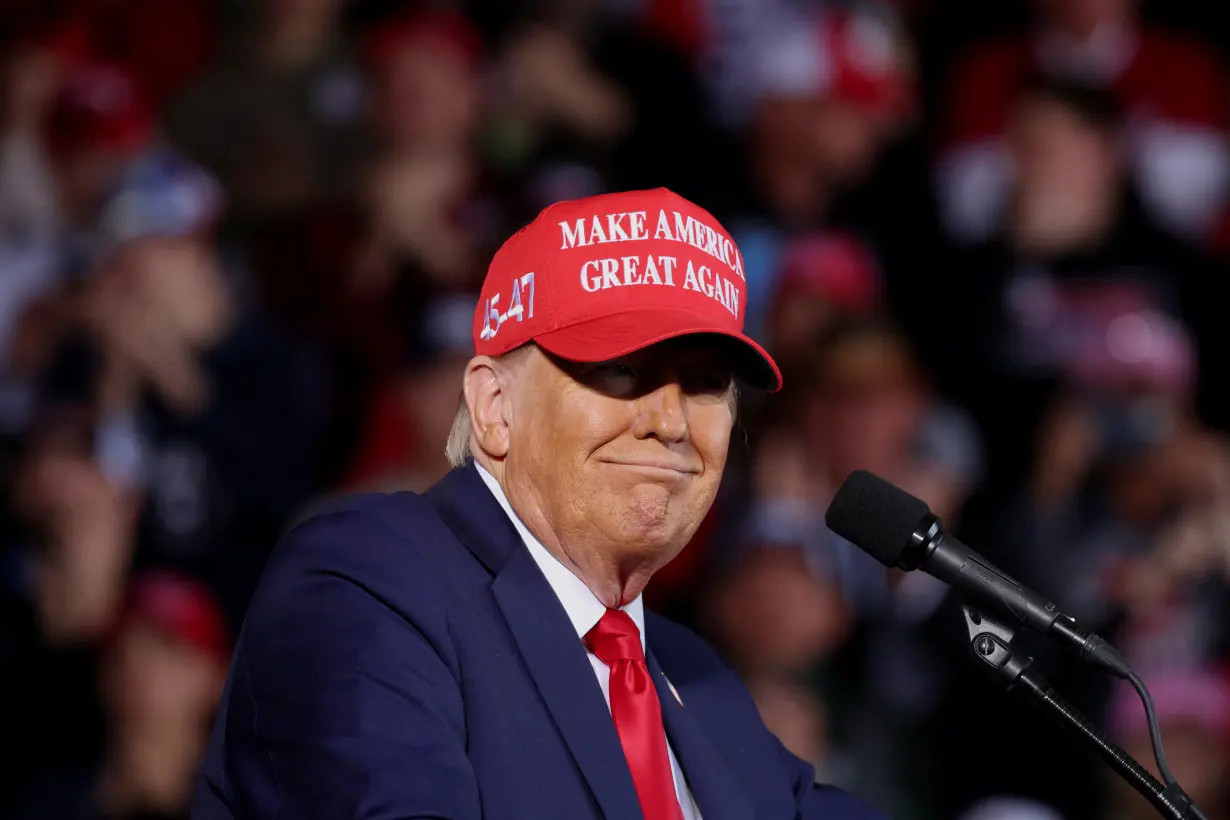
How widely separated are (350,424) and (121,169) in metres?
0.99

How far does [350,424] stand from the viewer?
4.52m

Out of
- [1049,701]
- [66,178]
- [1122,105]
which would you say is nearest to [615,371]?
[1049,701]

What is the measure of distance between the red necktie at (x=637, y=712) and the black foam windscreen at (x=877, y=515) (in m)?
0.31

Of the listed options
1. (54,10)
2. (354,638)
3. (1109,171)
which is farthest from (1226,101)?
(354,638)

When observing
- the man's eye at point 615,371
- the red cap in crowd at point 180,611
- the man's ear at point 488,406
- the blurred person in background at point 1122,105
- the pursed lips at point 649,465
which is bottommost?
the red cap in crowd at point 180,611

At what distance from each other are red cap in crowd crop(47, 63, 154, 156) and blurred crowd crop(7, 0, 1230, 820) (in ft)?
0.04

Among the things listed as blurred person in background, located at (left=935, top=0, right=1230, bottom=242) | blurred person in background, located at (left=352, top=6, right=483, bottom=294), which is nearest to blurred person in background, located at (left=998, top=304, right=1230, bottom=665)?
blurred person in background, located at (left=935, top=0, right=1230, bottom=242)

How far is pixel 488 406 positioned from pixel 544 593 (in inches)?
10.4

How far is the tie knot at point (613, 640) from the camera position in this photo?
2.00 m

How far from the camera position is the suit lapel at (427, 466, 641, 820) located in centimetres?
181

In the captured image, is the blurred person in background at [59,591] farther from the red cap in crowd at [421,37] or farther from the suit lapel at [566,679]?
the suit lapel at [566,679]

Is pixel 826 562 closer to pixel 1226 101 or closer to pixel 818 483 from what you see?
pixel 818 483

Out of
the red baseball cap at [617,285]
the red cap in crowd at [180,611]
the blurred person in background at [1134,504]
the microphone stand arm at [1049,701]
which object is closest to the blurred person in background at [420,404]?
the red cap in crowd at [180,611]

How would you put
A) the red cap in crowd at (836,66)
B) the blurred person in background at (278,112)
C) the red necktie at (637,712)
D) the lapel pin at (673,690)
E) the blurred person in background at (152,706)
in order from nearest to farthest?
the red necktie at (637,712), the lapel pin at (673,690), the blurred person in background at (152,706), the blurred person in background at (278,112), the red cap in crowd at (836,66)
